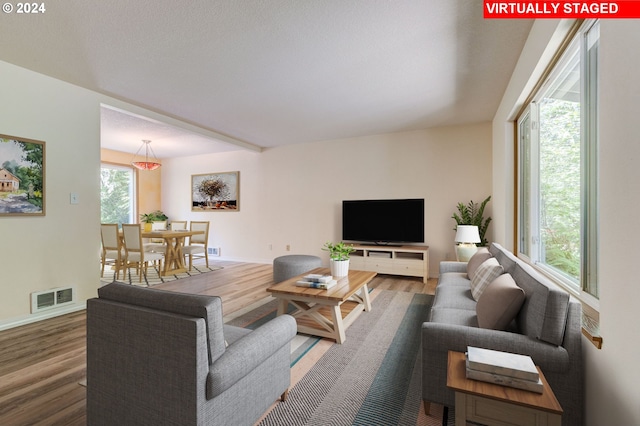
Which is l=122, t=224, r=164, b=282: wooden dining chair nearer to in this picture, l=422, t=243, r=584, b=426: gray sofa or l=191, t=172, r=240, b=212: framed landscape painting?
l=191, t=172, r=240, b=212: framed landscape painting

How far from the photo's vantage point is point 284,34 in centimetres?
228

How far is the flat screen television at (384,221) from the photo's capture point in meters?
4.79

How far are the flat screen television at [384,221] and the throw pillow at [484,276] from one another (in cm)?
237

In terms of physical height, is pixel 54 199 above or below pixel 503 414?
above

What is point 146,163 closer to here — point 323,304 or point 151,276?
point 151,276

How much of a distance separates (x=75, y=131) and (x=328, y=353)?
11.6 ft

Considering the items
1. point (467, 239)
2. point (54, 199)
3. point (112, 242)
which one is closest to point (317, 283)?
point (467, 239)

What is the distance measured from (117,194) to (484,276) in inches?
286

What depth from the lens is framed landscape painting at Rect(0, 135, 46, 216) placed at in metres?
2.76

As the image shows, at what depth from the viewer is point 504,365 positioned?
1139mm

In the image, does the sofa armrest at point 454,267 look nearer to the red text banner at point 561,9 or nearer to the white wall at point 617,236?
the white wall at point 617,236

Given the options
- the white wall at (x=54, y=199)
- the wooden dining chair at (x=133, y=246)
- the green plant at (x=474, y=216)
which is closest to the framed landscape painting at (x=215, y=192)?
the wooden dining chair at (x=133, y=246)

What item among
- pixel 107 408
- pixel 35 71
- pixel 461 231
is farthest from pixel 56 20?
pixel 461 231

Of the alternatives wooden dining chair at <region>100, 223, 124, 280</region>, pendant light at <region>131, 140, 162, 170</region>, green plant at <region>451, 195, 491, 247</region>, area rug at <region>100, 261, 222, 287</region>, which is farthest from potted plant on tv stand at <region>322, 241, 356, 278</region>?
pendant light at <region>131, 140, 162, 170</region>
